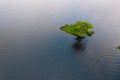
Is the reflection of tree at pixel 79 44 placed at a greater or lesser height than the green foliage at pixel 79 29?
lesser

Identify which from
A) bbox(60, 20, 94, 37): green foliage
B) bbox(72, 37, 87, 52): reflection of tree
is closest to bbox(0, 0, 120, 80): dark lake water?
bbox(72, 37, 87, 52): reflection of tree

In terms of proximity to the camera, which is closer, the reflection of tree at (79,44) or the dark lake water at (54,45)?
the dark lake water at (54,45)

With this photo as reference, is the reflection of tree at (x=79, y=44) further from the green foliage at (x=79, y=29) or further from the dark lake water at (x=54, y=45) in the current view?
the green foliage at (x=79, y=29)

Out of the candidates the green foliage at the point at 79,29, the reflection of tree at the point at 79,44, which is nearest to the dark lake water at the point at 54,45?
the reflection of tree at the point at 79,44

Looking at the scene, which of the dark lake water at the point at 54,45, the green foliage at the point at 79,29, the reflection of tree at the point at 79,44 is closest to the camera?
the dark lake water at the point at 54,45

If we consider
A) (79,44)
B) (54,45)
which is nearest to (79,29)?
(79,44)

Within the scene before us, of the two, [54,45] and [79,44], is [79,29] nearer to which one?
[79,44]

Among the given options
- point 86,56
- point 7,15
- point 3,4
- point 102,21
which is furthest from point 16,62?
point 3,4
